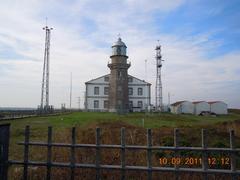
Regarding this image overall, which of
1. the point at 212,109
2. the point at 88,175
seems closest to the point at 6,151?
the point at 88,175

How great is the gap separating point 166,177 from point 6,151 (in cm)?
375

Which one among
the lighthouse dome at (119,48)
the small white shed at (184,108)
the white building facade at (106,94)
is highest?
the lighthouse dome at (119,48)

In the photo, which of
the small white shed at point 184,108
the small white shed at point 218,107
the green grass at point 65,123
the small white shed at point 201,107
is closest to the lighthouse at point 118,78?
the small white shed at point 184,108

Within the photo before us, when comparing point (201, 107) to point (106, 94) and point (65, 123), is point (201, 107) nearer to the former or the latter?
point (106, 94)

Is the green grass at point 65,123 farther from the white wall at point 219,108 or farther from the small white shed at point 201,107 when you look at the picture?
the white wall at point 219,108

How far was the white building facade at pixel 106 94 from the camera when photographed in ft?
201

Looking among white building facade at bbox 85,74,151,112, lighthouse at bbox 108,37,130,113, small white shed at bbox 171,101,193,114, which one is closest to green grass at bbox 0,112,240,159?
lighthouse at bbox 108,37,130,113

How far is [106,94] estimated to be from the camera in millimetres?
61719

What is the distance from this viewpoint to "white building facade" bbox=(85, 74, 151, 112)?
6116 cm

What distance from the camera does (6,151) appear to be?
547cm

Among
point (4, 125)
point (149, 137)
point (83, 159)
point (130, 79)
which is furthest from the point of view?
point (130, 79)

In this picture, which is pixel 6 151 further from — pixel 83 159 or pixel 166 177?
pixel 166 177

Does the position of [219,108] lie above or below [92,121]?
above

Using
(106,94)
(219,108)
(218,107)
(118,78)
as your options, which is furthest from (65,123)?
(219,108)
